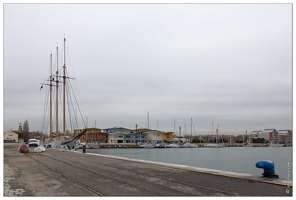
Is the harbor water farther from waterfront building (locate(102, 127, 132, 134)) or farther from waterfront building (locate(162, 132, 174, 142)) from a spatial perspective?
Result: waterfront building (locate(162, 132, 174, 142))

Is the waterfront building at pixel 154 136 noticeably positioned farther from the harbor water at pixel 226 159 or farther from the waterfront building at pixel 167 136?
the harbor water at pixel 226 159

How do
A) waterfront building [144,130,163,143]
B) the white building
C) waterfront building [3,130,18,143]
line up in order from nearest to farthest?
waterfront building [3,130,18,143] → the white building → waterfront building [144,130,163,143]

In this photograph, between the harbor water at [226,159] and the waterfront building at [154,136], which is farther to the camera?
the waterfront building at [154,136]

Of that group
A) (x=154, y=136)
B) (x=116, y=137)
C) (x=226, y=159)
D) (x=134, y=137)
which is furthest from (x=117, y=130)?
(x=226, y=159)

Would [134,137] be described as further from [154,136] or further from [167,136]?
[167,136]

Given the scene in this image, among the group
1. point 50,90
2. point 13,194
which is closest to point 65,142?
point 50,90

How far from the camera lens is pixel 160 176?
13172 millimetres

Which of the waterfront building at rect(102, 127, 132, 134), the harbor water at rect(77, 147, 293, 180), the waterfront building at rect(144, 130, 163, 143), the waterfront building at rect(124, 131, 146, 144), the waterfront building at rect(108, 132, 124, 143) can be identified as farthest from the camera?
the waterfront building at rect(102, 127, 132, 134)

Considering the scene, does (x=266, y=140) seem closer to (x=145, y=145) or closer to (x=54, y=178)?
(x=145, y=145)

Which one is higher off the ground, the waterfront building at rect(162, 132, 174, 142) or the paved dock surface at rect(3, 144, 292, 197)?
the paved dock surface at rect(3, 144, 292, 197)

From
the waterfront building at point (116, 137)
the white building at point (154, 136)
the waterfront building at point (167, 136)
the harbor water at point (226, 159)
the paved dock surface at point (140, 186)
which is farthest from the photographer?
the waterfront building at point (167, 136)

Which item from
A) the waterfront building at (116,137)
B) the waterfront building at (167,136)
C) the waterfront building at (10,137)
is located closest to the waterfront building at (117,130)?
the waterfront building at (116,137)

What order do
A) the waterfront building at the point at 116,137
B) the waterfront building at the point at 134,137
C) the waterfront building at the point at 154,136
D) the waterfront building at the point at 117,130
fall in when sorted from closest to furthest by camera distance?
the waterfront building at the point at 116,137, the waterfront building at the point at 134,137, the waterfront building at the point at 154,136, the waterfront building at the point at 117,130

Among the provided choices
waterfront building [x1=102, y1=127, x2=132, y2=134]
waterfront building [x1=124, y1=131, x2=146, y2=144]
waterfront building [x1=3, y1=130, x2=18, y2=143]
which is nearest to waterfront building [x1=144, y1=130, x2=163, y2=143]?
waterfront building [x1=124, y1=131, x2=146, y2=144]
